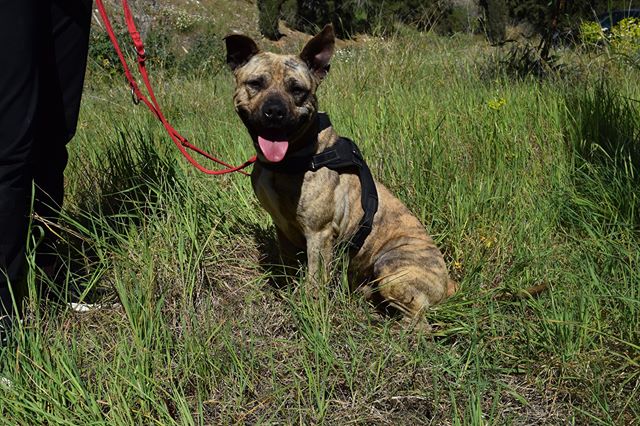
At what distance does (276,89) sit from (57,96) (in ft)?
3.57

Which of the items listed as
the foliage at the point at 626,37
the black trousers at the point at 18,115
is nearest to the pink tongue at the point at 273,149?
the black trousers at the point at 18,115

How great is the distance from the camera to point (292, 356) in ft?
7.89

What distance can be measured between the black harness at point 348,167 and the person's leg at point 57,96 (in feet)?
3.34

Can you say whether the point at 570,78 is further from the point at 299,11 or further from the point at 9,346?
the point at 299,11

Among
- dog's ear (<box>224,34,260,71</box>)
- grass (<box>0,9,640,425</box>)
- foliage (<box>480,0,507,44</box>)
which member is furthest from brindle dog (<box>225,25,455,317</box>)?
foliage (<box>480,0,507,44</box>)

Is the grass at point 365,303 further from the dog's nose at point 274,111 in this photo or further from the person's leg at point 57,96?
the dog's nose at point 274,111

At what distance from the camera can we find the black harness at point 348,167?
9.05ft

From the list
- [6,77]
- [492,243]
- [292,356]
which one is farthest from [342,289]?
[6,77]

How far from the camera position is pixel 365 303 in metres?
2.73

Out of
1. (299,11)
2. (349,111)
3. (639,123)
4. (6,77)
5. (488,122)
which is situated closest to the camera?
(6,77)

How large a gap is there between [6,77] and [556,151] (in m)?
3.16

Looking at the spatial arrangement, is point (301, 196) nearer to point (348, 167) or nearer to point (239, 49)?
point (348, 167)

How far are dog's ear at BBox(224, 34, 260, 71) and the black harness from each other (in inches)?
21.3

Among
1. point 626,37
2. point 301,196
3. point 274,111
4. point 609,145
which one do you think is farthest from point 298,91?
Answer: point 626,37
